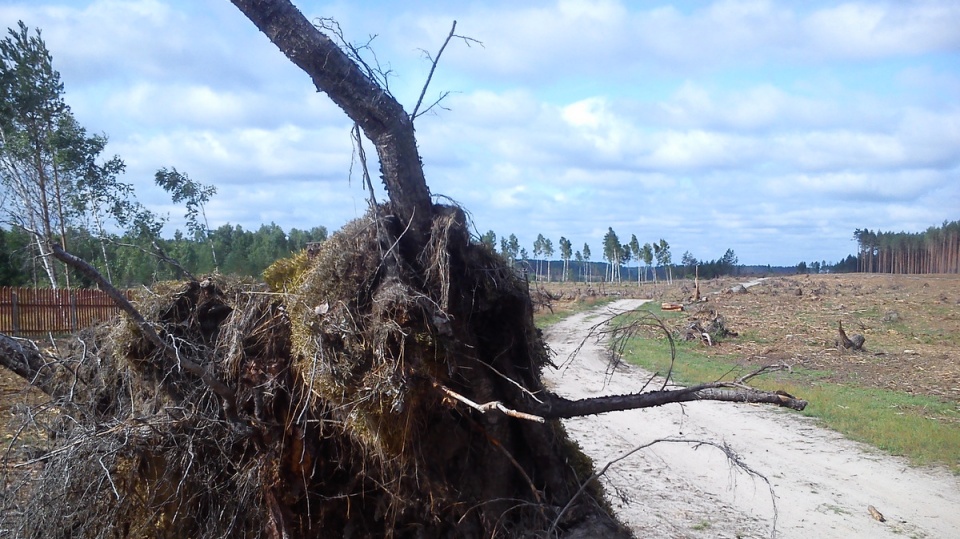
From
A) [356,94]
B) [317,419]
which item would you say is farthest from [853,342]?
[356,94]

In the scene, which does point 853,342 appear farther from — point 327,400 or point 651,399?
point 327,400

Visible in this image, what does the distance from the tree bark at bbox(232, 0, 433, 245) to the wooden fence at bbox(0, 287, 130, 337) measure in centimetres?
1599

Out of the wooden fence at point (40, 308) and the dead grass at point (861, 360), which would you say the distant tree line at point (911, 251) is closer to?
the dead grass at point (861, 360)

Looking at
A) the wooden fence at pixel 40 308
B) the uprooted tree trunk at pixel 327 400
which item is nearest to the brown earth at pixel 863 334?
the wooden fence at pixel 40 308

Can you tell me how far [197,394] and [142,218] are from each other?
794 inches

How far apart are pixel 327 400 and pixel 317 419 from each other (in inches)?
8.7

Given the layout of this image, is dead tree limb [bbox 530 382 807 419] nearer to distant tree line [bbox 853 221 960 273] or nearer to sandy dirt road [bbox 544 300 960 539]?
sandy dirt road [bbox 544 300 960 539]

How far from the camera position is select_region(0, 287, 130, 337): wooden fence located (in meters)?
18.0

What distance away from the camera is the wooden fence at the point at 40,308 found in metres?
18.0

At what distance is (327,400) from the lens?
155 inches

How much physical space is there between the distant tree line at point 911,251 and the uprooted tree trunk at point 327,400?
88779 mm

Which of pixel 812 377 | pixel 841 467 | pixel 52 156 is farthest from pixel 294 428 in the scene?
pixel 52 156

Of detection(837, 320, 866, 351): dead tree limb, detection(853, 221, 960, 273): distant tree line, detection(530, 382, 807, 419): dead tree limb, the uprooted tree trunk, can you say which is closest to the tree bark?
the uprooted tree trunk

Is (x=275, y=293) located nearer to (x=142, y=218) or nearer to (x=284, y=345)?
(x=284, y=345)
